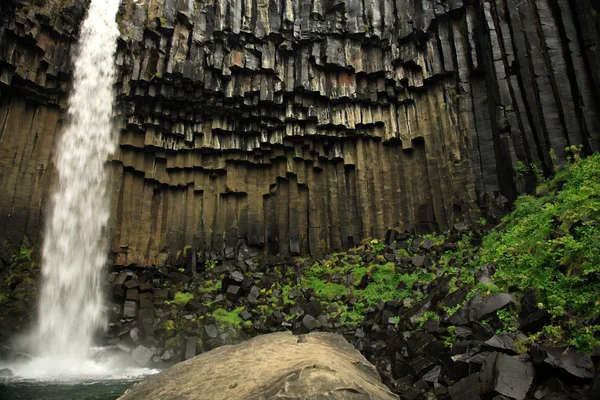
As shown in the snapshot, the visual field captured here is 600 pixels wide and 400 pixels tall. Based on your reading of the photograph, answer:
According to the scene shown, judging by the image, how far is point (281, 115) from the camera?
722 inches

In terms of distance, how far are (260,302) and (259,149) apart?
7383mm

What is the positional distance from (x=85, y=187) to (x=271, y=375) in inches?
599

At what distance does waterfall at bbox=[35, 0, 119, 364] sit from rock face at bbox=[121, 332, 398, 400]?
10.6m

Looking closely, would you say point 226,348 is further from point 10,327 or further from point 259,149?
point 259,149

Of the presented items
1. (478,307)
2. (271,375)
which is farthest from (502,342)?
(271,375)

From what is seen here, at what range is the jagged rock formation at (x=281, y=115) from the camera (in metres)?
15.3

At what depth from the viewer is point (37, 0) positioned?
51.8ft

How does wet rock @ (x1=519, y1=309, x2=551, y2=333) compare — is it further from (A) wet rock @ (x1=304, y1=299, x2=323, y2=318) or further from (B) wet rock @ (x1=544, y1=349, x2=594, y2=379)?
(A) wet rock @ (x1=304, y1=299, x2=323, y2=318)

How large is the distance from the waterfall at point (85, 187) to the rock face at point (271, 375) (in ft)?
34.8

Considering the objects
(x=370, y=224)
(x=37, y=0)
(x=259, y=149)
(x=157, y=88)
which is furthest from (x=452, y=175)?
(x=37, y=0)

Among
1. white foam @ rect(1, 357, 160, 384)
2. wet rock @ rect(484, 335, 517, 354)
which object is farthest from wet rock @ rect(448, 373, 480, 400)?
white foam @ rect(1, 357, 160, 384)

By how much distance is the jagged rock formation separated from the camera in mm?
15320

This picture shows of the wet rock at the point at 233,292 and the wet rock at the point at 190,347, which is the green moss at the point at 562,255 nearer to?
the wet rock at the point at 233,292

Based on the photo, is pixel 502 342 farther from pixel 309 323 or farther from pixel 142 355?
pixel 142 355
